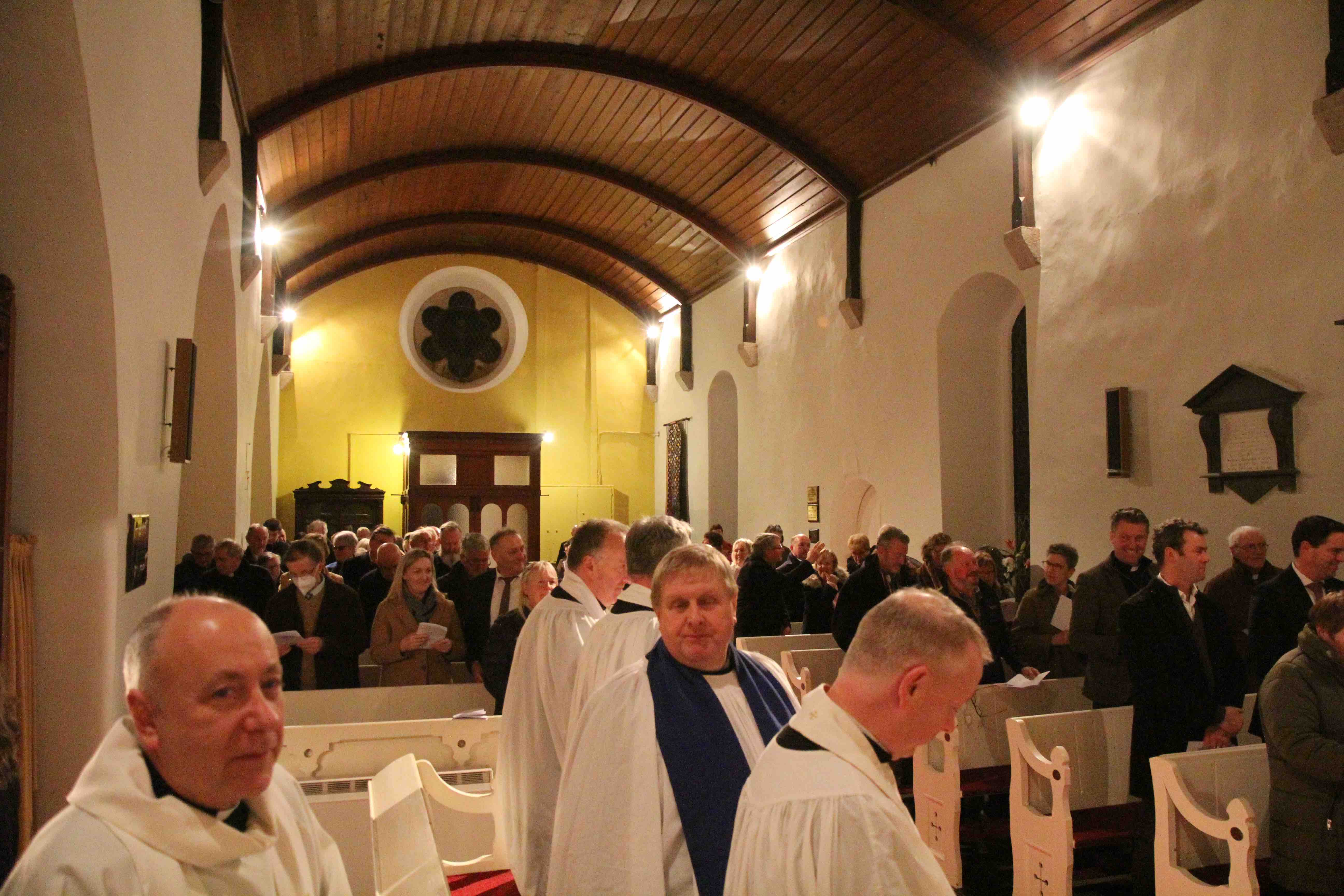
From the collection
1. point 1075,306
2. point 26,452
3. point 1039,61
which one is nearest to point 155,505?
point 26,452

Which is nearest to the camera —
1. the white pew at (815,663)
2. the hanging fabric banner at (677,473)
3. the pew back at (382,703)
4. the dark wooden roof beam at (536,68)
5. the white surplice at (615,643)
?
the white surplice at (615,643)

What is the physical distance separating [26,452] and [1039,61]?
8455 millimetres

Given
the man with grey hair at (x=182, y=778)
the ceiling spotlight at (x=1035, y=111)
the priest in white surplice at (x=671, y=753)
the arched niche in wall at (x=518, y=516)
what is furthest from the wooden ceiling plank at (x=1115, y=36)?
the arched niche in wall at (x=518, y=516)

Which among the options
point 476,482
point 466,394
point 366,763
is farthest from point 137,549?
point 466,394

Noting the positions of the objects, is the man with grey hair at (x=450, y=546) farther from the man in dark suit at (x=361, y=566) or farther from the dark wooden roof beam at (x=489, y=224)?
the dark wooden roof beam at (x=489, y=224)

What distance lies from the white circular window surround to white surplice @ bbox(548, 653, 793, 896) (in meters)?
17.8

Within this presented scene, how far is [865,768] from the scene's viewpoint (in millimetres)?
1794

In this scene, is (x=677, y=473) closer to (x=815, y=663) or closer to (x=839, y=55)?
(x=839, y=55)

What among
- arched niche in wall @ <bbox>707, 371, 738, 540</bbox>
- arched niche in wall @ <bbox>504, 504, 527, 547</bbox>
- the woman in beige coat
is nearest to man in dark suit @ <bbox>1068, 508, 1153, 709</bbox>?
the woman in beige coat

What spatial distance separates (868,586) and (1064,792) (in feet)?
7.75

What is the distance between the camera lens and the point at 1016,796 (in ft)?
14.7

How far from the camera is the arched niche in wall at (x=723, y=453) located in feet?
58.0

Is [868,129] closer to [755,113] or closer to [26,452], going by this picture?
[755,113]

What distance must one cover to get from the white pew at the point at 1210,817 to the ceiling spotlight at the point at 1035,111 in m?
6.88
